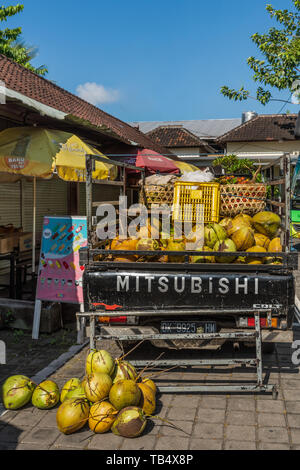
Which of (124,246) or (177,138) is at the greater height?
(177,138)

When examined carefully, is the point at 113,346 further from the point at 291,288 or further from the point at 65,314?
the point at 291,288

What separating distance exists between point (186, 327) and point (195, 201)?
5.02ft

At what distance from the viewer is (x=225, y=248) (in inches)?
180

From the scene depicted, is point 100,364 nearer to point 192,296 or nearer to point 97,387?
point 97,387

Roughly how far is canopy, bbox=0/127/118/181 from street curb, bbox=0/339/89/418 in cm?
255

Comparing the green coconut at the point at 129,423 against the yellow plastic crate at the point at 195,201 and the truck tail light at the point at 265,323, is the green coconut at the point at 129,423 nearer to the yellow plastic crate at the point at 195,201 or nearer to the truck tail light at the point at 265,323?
the truck tail light at the point at 265,323

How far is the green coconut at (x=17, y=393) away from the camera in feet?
12.9

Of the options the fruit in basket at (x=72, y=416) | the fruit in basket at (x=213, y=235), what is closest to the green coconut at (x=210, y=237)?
the fruit in basket at (x=213, y=235)

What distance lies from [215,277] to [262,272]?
1.62 feet

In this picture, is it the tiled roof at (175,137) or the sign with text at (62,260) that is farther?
the tiled roof at (175,137)

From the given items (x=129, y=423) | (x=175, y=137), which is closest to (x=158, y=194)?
(x=129, y=423)

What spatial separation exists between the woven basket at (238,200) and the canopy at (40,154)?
247 cm

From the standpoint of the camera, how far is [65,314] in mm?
6715
